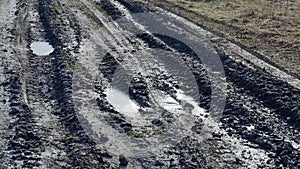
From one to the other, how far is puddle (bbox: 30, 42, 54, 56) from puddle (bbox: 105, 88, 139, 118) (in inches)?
146

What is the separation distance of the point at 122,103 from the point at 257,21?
10168 millimetres

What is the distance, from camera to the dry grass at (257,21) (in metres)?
17.2

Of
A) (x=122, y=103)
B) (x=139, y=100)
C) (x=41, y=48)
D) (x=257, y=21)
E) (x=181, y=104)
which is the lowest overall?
(x=41, y=48)

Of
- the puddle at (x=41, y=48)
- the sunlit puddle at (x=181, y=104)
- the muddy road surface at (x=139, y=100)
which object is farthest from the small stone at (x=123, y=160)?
the puddle at (x=41, y=48)

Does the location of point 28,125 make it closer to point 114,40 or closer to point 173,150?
point 173,150

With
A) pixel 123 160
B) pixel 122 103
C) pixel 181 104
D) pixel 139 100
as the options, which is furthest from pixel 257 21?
pixel 123 160

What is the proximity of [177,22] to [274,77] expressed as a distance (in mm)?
6856

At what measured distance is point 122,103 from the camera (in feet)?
42.9

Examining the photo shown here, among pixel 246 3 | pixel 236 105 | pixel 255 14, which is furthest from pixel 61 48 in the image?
pixel 246 3

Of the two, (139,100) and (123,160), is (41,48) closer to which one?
(139,100)

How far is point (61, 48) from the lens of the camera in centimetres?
1662

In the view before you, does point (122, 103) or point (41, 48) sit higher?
point (122, 103)

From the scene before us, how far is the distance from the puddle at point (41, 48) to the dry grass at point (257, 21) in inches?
257

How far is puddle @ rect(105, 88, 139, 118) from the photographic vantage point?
12.5 metres
